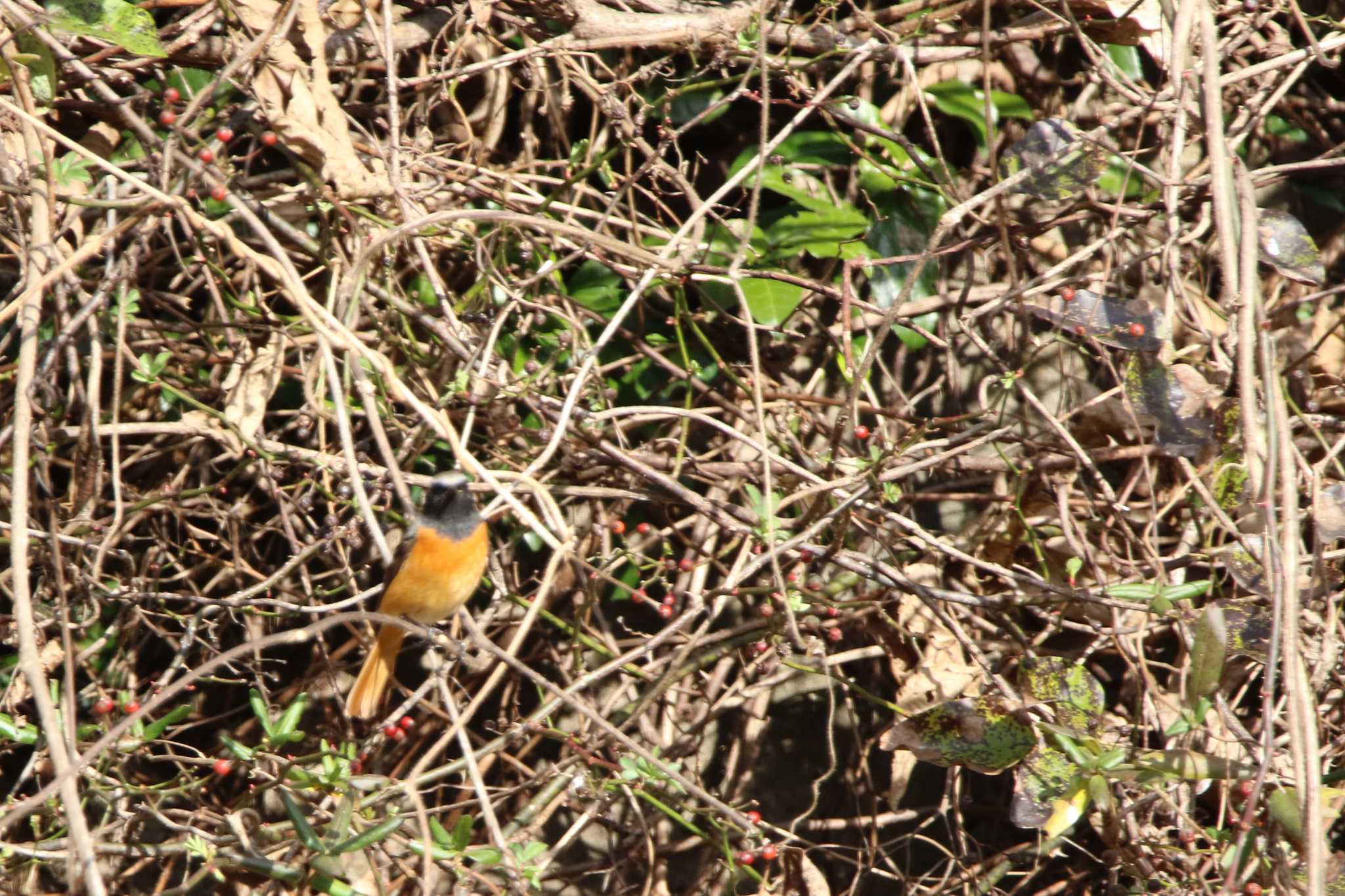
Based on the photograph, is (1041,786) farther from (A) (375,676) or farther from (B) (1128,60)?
(B) (1128,60)

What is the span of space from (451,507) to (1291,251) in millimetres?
2506

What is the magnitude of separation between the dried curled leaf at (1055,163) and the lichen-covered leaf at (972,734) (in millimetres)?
1434

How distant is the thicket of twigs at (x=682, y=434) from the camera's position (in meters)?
3.31

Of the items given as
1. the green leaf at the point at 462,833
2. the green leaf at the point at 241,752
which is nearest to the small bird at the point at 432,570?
the green leaf at the point at 241,752

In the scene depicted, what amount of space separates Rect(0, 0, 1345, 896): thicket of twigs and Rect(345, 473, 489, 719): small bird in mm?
110

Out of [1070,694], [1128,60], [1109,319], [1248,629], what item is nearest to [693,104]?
[1128,60]

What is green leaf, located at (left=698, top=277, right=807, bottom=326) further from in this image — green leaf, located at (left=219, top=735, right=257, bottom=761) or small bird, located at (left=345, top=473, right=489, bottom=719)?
green leaf, located at (left=219, top=735, right=257, bottom=761)

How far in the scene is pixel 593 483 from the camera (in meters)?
3.99

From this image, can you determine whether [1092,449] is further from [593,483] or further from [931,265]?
[593,483]

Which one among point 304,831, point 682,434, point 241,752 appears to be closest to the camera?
point 304,831

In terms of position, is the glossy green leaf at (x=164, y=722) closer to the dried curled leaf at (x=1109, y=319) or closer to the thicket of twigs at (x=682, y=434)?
the thicket of twigs at (x=682, y=434)

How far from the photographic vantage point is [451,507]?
12.5ft

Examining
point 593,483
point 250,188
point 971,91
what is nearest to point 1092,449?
point 971,91

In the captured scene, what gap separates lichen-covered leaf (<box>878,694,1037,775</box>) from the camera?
10.7 ft
